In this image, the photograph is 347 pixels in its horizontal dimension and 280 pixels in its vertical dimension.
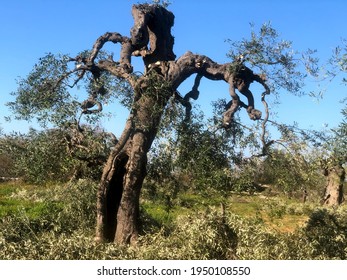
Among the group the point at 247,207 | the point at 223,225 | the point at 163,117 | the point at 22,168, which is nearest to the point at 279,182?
the point at 223,225

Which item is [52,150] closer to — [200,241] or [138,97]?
[138,97]

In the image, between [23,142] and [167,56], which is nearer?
[23,142]

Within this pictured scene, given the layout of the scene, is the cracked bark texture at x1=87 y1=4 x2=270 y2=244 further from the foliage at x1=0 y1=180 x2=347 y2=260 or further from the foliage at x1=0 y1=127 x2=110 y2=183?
the foliage at x1=0 y1=180 x2=347 y2=260

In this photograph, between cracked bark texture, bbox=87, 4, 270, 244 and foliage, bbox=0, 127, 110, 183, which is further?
foliage, bbox=0, 127, 110, 183

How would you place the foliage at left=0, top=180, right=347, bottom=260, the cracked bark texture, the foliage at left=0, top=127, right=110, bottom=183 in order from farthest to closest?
the foliage at left=0, top=127, right=110, bottom=183, the cracked bark texture, the foliage at left=0, top=180, right=347, bottom=260

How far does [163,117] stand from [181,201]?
5557 millimetres

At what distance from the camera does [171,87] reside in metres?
14.9

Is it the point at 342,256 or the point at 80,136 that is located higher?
the point at 80,136

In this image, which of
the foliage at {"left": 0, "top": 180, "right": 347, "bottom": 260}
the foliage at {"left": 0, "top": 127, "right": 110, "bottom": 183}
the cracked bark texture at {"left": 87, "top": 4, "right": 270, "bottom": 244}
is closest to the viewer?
the foliage at {"left": 0, "top": 180, "right": 347, "bottom": 260}

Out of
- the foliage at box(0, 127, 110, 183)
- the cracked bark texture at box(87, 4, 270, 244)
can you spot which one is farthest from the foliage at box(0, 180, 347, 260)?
the foliage at box(0, 127, 110, 183)

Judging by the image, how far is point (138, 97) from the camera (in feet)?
45.9

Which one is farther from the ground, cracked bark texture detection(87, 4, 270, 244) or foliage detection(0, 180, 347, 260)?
cracked bark texture detection(87, 4, 270, 244)

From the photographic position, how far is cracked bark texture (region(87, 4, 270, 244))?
14.1 metres

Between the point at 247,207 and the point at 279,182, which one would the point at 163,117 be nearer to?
the point at 279,182
